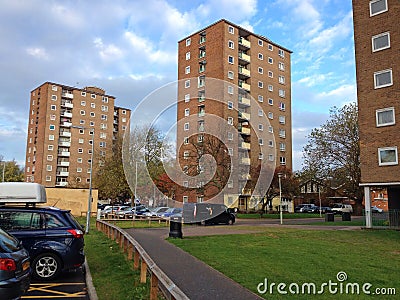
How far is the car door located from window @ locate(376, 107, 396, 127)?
22097 millimetres

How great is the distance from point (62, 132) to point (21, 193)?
7591 centimetres

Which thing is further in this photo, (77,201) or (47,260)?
(77,201)

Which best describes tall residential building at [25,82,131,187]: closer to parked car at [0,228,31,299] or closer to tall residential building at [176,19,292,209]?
tall residential building at [176,19,292,209]

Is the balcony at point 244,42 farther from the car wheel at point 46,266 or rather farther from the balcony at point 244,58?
the car wheel at point 46,266

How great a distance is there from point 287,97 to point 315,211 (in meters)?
19.7

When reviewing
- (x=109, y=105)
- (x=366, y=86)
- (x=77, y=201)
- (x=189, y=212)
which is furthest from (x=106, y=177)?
(x=109, y=105)

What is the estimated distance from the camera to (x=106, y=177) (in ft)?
157

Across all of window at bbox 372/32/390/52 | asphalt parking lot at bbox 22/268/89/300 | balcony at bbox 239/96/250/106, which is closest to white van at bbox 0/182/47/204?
asphalt parking lot at bbox 22/268/89/300

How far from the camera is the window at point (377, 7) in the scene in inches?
1002

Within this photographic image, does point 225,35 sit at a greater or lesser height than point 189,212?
greater

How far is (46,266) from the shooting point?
8.77 m

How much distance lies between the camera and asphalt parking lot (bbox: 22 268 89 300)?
24.5 ft

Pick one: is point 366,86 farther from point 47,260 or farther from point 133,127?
point 47,260

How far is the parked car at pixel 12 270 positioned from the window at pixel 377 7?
26.4m
